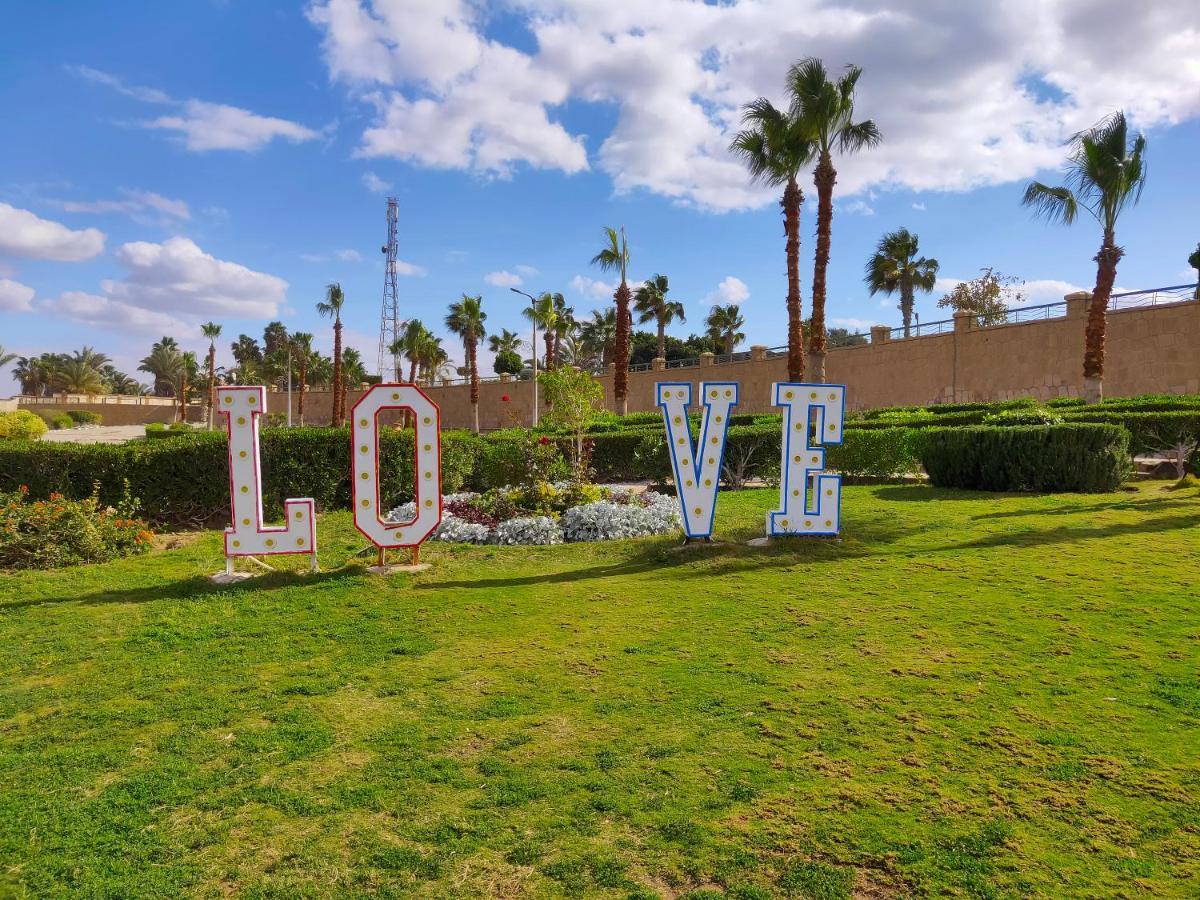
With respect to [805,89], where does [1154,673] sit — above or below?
below

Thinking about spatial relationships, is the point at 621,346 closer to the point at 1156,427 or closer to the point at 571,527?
the point at 1156,427

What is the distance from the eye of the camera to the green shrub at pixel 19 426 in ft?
101

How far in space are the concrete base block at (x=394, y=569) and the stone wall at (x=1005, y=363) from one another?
521 inches

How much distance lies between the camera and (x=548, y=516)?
1198cm

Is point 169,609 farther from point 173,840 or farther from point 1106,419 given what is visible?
point 1106,419

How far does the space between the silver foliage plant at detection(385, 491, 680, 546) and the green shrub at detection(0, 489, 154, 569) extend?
4307 mm

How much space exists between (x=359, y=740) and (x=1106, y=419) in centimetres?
1587

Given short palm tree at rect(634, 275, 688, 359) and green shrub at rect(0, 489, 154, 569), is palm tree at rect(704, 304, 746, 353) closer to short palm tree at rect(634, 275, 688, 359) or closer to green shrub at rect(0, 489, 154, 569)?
short palm tree at rect(634, 275, 688, 359)

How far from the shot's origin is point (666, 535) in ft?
36.0

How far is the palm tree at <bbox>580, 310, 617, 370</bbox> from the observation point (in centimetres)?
7725

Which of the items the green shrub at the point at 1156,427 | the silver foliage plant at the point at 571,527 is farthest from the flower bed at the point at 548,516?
the green shrub at the point at 1156,427

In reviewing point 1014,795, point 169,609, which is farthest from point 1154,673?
point 169,609

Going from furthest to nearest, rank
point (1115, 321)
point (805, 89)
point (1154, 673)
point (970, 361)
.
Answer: point (970, 361)
point (1115, 321)
point (805, 89)
point (1154, 673)

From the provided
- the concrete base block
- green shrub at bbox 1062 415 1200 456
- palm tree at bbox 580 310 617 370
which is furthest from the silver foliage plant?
palm tree at bbox 580 310 617 370
